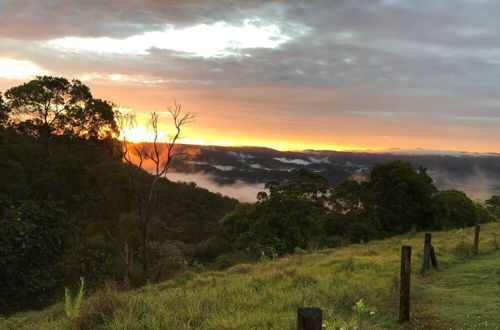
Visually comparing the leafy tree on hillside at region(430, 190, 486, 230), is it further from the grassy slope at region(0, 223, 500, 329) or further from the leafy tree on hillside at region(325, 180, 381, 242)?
the grassy slope at region(0, 223, 500, 329)

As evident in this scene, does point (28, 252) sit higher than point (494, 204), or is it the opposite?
point (28, 252)

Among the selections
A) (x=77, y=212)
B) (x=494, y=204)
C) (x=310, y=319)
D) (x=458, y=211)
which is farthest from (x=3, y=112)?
(x=494, y=204)

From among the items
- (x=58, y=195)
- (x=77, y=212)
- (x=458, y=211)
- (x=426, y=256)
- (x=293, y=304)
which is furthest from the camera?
(x=458, y=211)

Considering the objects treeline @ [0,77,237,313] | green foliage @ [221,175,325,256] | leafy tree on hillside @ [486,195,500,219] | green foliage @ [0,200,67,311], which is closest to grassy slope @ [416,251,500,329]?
treeline @ [0,77,237,313]

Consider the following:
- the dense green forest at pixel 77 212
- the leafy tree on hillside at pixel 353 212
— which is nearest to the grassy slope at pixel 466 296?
the dense green forest at pixel 77 212

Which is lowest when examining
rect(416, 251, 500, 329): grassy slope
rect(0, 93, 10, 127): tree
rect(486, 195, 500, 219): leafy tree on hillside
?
rect(486, 195, 500, 219): leafy tree on hillside

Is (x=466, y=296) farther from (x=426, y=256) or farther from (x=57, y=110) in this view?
(x=57, y=110)

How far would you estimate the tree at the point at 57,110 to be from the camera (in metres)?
23.4

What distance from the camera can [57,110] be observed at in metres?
24.6

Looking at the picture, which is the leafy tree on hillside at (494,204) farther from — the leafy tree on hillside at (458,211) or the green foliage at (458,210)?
the green foliage at (458,210)

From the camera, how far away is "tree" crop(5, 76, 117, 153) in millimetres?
23375

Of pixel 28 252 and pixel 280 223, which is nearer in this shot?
pixel 28 252

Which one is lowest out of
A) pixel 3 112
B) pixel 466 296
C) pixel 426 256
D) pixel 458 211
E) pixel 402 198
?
pixel 458 211

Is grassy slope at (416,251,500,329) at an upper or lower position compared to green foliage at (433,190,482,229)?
upper
